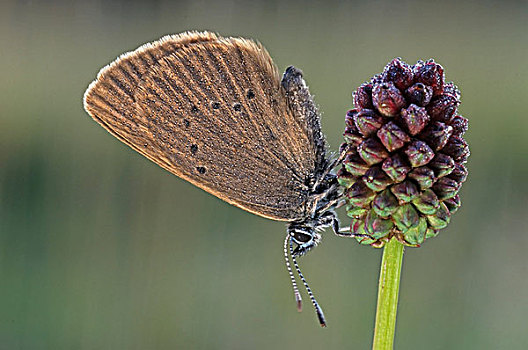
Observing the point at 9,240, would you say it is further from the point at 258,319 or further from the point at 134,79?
the point at 134,79

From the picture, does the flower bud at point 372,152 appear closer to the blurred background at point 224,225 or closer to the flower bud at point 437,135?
the flower bud at point 437,135

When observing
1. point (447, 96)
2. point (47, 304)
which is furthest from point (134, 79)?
point (47, 304)

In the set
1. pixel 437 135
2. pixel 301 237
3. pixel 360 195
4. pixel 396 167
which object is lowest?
pixel 301 237

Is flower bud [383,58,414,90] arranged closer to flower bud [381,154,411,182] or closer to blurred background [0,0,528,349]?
flower bud [381,154,411,182]

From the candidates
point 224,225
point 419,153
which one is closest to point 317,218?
point 419,153

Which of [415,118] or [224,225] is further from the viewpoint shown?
[224,225]

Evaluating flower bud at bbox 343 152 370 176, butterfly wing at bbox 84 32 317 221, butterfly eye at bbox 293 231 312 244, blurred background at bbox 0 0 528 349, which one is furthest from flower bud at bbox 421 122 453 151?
blurred background at bbox 0 0 528 349

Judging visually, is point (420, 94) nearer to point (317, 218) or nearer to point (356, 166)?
point (356, 166)
